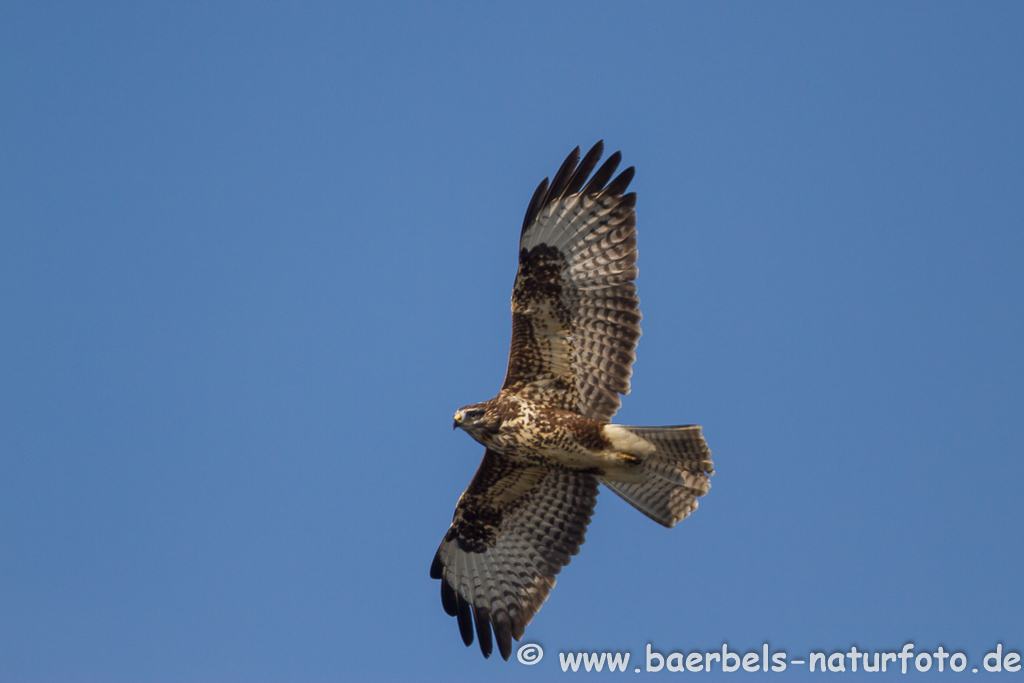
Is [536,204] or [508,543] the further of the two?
[508,543]

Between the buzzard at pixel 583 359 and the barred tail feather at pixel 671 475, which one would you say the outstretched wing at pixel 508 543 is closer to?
the buzzard at pixel 583 359

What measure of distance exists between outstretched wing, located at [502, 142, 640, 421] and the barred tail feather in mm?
522

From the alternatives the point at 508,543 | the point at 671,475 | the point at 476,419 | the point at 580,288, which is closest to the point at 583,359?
the point at 580,288

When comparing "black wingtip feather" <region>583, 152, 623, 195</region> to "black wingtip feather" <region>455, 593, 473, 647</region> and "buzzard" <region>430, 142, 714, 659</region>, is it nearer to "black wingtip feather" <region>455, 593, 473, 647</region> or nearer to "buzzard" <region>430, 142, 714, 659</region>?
"buzzard" <region>430, 142, 714, 659</region>

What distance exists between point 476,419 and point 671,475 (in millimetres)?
1737

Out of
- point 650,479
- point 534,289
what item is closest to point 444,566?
point 650,479

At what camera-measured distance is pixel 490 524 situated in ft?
33.8

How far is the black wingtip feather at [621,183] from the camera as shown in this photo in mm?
9125

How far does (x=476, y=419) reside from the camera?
29.7 ft

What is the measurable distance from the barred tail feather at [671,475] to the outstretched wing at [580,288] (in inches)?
20.5

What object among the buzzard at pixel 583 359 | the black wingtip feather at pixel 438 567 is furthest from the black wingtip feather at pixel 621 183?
the black wingtip feather at pixel 438 567

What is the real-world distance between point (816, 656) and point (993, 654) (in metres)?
1.50

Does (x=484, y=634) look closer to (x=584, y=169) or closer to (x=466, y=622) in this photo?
(x=466, y=622)

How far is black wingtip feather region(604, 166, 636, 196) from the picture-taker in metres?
9.12
